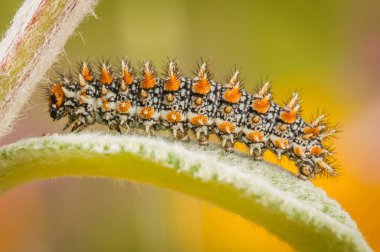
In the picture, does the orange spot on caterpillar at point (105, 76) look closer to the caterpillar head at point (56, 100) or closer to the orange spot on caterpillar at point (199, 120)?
the caterpillar head at point (56, 100)

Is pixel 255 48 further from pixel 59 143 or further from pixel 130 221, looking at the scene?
pixel 59 143

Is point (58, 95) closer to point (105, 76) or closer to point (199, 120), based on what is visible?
point (105, 76)

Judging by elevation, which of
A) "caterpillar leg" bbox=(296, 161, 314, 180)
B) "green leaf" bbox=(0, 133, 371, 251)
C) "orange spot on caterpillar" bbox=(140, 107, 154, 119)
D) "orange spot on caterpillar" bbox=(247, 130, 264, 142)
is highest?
"orange spot on caterpillar" bbox=(247, 130, 264, 142)

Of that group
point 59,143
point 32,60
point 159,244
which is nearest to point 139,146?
point 59,143

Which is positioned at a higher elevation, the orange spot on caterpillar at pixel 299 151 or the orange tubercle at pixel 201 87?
the orange tubercle at pixel 201 87

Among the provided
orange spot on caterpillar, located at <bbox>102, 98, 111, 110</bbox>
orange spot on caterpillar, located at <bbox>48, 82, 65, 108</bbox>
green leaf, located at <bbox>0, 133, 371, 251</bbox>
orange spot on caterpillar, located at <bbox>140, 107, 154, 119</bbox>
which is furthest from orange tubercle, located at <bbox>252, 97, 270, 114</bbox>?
green leaf, located at <bbox>0, 133, 371, 251</bbox>

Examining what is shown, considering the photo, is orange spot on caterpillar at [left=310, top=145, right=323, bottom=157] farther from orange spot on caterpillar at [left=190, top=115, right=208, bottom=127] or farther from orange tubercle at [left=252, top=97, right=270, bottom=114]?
orange spot on caterpillar at [left=190, top=115, right=208, bottom=127]

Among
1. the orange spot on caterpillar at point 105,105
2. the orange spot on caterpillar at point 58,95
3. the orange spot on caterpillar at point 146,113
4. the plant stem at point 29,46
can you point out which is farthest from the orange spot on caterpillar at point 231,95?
the plant stem at point 29,46
